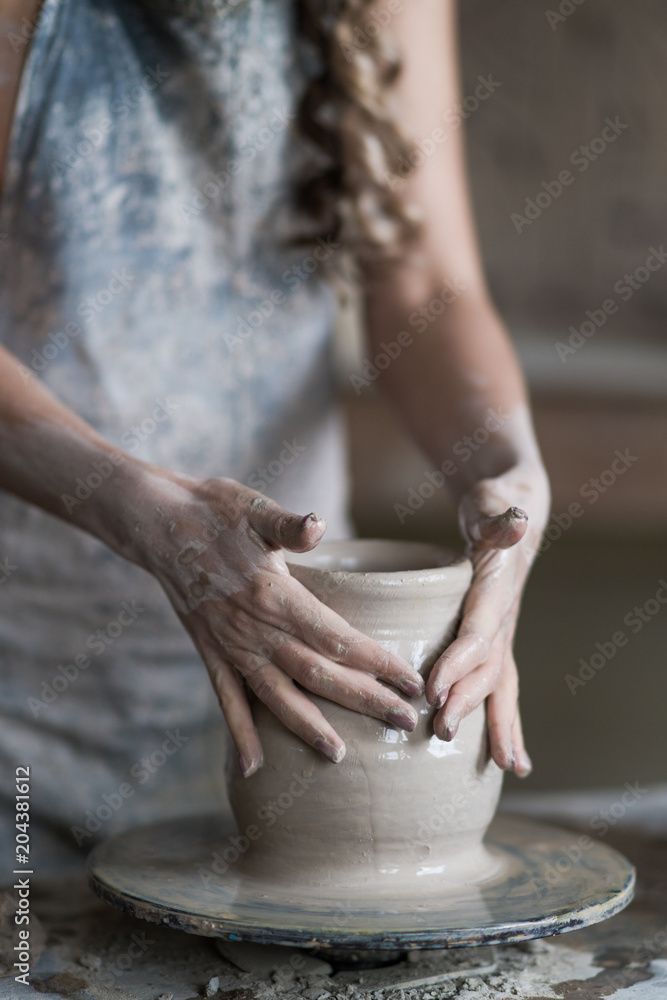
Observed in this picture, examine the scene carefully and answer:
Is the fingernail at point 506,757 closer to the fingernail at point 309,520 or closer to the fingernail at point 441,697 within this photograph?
the fingernail at point 441,697

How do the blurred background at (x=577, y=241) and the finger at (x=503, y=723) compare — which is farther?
the blurred background at (x=577, y=241)

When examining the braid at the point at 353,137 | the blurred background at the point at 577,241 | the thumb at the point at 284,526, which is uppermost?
the braid at the point at 353,137

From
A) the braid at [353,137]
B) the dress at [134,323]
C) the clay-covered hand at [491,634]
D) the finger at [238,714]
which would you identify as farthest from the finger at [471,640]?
the braid at [353,137]

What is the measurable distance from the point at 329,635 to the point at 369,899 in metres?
0.22

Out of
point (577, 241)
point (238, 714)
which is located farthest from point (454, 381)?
point (577, 241)

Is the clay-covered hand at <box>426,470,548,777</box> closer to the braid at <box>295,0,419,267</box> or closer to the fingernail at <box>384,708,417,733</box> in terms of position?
the fingernail at <box>384,708,417,733</box>

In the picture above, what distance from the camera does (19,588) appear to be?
4.04 ft

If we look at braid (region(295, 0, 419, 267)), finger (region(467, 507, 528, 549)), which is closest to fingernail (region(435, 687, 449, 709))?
finger (region(467, 507, 528, 549))

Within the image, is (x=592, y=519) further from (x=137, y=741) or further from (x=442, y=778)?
(x=442, y=778)

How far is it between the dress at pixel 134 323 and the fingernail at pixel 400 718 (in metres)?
0.53

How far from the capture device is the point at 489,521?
3.00 feet

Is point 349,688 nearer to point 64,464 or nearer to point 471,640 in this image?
point 471,640

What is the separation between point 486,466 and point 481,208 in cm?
168

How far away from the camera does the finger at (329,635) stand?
0.81 metres
